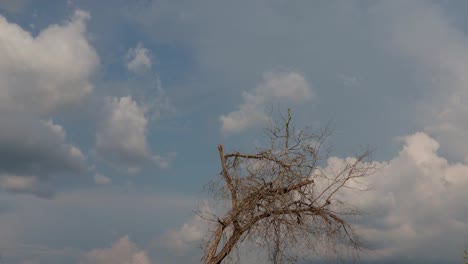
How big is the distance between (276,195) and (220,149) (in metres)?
2.41

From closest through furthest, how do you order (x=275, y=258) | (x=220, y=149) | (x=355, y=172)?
(x=275, y=258) → (x=355, y=172) → (x=220, y=149)

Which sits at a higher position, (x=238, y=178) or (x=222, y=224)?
(x=238, y=178)

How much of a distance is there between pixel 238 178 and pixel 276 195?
1264 mm

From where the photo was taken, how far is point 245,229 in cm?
1395

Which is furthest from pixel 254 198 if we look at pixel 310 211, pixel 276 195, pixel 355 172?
pixel 355 172

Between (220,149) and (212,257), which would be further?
(220,149)

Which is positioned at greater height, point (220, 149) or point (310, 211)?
point (220, 149)

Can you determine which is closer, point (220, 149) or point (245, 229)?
point (245, 229)

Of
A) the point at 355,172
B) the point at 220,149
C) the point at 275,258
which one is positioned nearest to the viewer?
the point at 275,258

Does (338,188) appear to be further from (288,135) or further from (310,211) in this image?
(288,135)

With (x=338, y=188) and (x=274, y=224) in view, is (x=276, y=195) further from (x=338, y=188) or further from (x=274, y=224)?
(x=338, y=188)

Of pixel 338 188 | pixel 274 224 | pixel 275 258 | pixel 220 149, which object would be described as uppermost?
pixel 220 149

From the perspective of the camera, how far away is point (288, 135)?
585 inches

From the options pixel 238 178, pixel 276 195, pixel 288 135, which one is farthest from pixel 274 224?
pixel 288 135
